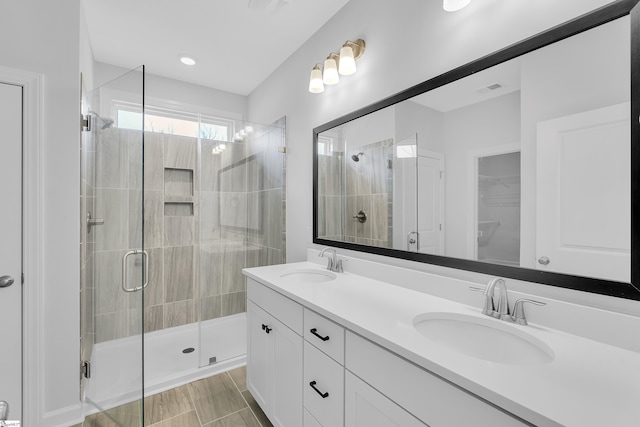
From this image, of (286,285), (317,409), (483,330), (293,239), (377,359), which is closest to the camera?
(377,359)

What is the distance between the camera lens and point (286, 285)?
1.50 metres

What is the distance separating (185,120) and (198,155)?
13.5 inches

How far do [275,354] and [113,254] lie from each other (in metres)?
1.18

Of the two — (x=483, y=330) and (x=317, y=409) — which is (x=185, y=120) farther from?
(x=483, y=330)

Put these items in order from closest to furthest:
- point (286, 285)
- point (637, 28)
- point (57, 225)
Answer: point (637, 28)
point (286, 285)
point (57, 225)

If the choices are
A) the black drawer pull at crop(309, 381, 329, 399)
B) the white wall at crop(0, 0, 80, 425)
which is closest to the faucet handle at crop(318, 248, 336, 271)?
the black drawer pull at crop(309, 381, 329, 399)

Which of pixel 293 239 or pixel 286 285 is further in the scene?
pixel 293 239

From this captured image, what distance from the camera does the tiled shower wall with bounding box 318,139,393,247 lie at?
1.67 meters

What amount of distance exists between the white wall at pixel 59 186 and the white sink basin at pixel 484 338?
203cm

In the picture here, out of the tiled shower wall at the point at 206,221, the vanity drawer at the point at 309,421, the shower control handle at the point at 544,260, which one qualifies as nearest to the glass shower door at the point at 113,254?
the tiled shower wall at the point at 206,221

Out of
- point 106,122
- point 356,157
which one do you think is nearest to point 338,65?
point 356,157

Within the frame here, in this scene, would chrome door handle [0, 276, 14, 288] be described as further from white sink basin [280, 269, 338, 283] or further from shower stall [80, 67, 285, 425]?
white sink basin [280, 269, 338, 283]

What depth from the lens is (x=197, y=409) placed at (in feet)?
5.95

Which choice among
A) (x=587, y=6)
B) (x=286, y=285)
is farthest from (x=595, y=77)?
(x=286, y=285)
